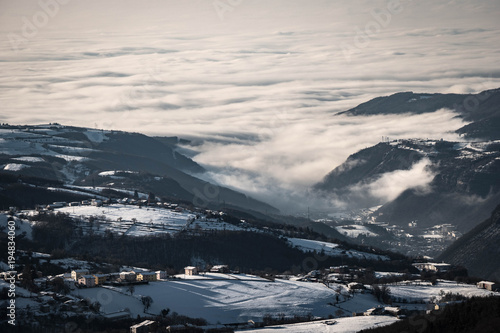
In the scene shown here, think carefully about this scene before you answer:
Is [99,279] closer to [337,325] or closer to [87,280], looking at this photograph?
[87,280]

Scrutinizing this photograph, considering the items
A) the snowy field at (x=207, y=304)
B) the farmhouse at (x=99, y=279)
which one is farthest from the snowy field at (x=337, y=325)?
the farmhouse at (x=99, y=279)

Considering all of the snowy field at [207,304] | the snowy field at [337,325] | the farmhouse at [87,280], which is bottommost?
the snowy field at [337,325]

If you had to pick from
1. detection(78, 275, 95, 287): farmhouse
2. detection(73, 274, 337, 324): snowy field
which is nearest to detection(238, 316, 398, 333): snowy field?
detection(73, 274, 337, 324): snowy field

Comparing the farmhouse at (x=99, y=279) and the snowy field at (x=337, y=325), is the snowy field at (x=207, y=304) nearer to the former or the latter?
the farmhouse at (x=99, y=279)

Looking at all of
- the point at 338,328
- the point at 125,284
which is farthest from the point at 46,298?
the point at 338,328

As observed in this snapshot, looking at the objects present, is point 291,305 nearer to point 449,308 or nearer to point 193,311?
point 193,311

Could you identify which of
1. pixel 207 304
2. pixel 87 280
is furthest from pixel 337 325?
pixel 87 280

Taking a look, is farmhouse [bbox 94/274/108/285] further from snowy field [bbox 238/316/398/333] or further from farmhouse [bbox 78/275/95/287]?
snowy field [bbox 238/316/398/333]

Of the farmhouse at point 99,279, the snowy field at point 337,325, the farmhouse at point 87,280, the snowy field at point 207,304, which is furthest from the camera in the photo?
the farmhouse at point 99,279

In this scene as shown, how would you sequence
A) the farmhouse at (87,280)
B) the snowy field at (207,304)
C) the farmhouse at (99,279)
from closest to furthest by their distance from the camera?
1. the snowy field at (207,304)
2. the farmhouse at (87,280)
3. the farmhouse at (99,279)
